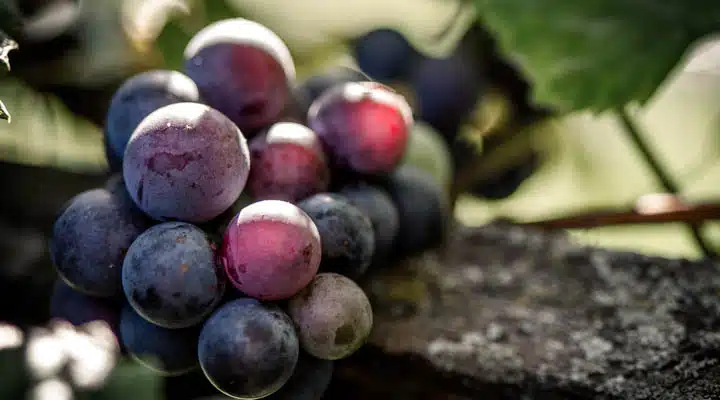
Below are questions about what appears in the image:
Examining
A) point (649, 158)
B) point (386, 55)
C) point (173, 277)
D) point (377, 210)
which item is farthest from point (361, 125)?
point (649, 158)

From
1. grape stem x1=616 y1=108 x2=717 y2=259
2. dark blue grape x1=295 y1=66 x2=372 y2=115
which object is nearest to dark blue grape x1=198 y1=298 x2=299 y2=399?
dark blue grape x1=295 y1=66 x2=372 y2=115

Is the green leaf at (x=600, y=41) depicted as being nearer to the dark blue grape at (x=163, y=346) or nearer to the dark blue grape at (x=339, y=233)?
the dark blue grape at (x=339, y=233)

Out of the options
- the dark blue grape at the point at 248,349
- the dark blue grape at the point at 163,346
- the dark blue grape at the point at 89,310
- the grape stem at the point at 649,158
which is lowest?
the dark blue grape at the point at 89,310

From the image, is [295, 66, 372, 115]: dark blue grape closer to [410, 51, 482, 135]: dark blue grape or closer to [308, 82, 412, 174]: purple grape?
[308, 82, 412, 174]: purple grape

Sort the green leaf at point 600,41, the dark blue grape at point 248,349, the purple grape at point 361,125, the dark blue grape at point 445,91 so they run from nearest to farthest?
the dark blue grape at point 248,349
the purple grape at point 361,125
the green leaf at point 600,41
the dark blue grape at point 445,91

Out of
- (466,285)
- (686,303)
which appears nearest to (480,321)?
(466,285)

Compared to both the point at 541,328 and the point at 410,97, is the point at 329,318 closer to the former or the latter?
the point at 541,328

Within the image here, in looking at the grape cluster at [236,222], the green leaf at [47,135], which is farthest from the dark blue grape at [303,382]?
the green leaf at [47,135]
